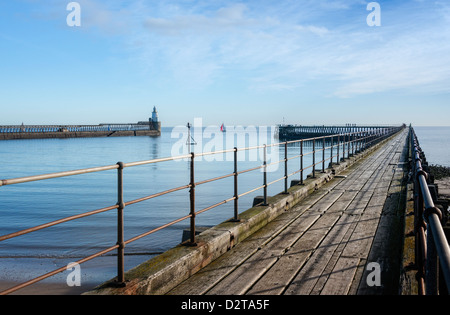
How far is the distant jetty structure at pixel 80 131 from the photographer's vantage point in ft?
333

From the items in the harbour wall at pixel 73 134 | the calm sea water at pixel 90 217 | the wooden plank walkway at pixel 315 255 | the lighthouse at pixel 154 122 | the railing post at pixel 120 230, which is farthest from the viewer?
the lighthouse at pixel 154 122

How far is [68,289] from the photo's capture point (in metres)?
7.48

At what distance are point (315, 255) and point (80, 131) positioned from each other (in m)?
122

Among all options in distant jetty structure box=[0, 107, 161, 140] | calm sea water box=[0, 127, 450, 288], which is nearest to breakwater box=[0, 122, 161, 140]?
distant jetty structure box=[0, 107, 161, 140]

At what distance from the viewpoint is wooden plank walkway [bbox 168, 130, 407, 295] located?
3816mm

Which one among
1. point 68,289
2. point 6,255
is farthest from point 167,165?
point 68,289

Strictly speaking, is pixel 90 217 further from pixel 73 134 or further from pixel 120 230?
pixel 73 134

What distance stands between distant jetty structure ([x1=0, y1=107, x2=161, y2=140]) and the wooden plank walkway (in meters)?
103

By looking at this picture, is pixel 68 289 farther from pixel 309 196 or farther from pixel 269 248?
pixel 309 196

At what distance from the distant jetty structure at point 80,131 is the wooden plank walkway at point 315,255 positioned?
102689mm

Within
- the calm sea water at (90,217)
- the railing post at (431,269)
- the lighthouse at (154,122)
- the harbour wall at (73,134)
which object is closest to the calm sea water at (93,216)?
the calm sea water at (90,217)

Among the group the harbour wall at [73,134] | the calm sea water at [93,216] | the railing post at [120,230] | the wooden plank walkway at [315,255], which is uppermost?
the harbour wall at [73,134]

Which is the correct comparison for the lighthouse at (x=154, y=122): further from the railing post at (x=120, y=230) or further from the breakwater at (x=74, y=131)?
the railing post at (x=120, y=230)
